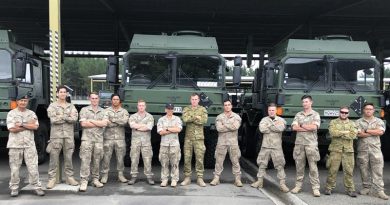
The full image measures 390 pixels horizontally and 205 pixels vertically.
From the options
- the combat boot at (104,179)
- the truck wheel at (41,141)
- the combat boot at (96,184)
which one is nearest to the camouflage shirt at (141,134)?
the combat boot at (104,179)

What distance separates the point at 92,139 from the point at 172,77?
2252 millimetres

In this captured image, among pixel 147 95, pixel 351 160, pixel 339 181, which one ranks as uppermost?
pixel 147 95

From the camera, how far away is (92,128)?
748cm

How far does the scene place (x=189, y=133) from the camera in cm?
796

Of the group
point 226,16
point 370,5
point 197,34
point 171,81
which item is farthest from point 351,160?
point 226,16

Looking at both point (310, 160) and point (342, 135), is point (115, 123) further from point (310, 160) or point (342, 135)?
point (342, 135)

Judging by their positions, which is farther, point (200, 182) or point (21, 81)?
point (21, 81)

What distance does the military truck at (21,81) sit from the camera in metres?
8.66

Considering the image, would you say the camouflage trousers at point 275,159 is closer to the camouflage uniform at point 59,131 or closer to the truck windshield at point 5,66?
the camouflage uniform at point 59,131

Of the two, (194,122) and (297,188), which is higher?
(194,122)

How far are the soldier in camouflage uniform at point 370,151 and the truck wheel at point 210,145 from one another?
2.79 meters

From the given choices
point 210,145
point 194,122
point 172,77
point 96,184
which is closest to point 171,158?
point 194,122

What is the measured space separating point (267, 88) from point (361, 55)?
1.95 m

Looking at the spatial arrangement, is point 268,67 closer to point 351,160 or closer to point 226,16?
point 351,160
